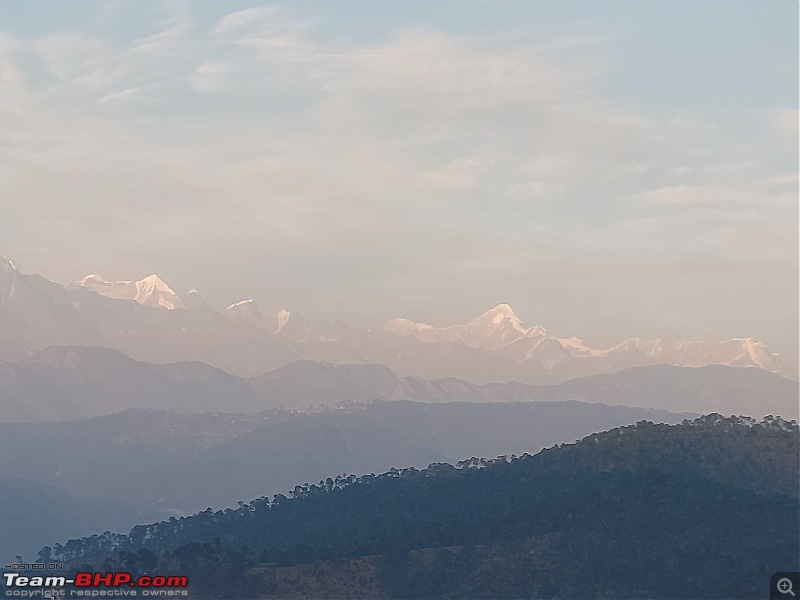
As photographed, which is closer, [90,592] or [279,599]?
[90,592]

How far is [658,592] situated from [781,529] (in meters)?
26.1

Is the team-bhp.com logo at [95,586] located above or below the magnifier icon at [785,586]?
above

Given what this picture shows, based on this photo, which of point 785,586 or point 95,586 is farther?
point 95,586

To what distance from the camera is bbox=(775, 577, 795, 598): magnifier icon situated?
138 m

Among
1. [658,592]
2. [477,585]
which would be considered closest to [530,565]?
[477,585]

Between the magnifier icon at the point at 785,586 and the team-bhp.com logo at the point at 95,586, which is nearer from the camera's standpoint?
the magnifier icon at the point at 785,586

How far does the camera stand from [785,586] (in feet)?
473

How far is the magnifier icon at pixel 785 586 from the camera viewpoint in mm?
138212

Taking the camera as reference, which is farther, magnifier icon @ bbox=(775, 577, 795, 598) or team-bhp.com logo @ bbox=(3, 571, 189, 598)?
team-bhp.com logo @ bbox=(3, 571, 189, 598)

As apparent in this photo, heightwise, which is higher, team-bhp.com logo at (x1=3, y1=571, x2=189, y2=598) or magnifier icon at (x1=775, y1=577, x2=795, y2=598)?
team-bhp.com logo at (x1=3, y1=571, x2=189, y2=598)

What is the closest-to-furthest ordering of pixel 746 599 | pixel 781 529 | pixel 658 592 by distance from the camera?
pixel 746 599, pixel 658 592, pixel 781 529

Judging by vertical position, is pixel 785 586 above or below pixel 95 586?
below

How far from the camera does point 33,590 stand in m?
195

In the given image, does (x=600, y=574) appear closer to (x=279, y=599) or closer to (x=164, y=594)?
(x=279, y=599)
